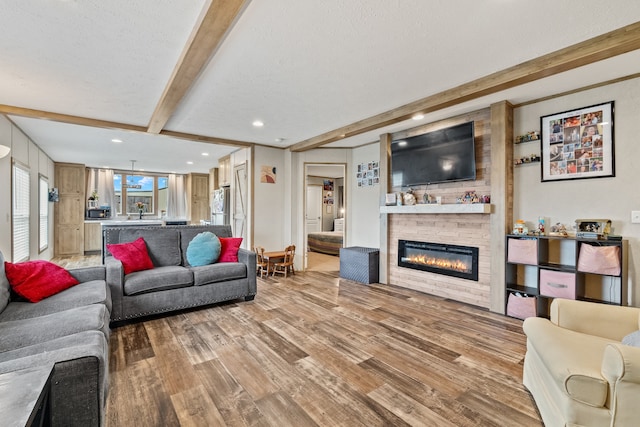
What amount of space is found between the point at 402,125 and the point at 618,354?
3.62 meters

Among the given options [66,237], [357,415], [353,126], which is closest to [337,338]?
[357,415]

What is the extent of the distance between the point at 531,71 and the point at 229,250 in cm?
384

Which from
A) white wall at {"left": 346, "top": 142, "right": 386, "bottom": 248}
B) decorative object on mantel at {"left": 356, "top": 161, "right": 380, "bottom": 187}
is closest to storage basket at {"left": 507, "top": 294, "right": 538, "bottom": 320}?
white wall at {"left": 346, "top": 142, "right": 386, "bottom": 248}

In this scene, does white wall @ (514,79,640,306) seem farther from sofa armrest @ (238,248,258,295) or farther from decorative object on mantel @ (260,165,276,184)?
decorative object on mantel @ (260,165,276,184)

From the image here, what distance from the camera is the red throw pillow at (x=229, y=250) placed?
157 inches

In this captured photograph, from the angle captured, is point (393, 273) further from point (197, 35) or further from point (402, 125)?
point (197, 35)

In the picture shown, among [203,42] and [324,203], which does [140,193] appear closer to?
[324,203]

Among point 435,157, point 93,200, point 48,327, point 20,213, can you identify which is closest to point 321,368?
point 48,327

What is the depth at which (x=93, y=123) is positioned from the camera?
Result: 166 inches

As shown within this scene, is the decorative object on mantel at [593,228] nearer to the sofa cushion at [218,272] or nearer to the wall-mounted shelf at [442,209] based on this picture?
the wall-mounted shelf at [442,209]

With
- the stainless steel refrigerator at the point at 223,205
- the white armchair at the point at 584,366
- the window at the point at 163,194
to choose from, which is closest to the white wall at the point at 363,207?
the stainless steel refrigerator at the point at 223,205

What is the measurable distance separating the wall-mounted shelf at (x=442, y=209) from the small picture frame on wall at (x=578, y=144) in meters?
0.70

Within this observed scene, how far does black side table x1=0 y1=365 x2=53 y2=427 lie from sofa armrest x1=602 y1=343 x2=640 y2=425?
2.16m

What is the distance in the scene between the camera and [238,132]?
16.3 ft
